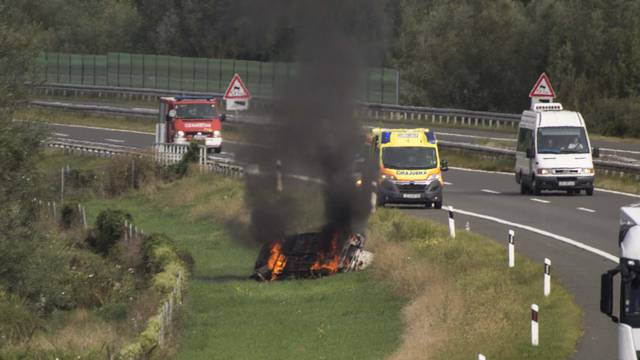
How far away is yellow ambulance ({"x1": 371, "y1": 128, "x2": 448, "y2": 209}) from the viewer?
136ft

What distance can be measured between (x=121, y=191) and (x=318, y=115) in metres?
26.4

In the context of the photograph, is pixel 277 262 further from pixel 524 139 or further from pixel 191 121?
pixel 191 121

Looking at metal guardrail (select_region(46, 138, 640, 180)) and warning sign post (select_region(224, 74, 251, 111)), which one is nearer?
warning sign post (select_region(224, 74, 251, 111))

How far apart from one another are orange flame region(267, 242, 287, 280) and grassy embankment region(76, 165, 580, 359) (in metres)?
0.57

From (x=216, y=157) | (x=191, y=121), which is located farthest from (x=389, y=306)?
(x=191, y=121)

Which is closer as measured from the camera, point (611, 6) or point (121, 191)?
point (121, 191)

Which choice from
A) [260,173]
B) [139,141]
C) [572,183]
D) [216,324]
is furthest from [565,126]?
[139,141]

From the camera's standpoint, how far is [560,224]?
38.2 m

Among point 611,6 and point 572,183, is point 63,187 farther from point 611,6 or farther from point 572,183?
point 611,6

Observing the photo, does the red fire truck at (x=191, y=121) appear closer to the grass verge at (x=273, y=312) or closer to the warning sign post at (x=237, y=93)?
the warning sign post at (x=237, y=93)

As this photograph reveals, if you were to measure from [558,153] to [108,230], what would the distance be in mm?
14409

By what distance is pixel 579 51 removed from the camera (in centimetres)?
7438

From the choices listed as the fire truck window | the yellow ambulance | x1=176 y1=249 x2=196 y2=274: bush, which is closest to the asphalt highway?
the yellow ambulance

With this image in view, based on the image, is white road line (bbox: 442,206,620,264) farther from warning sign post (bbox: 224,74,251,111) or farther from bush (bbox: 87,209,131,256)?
bush (bbox: 87,209,131,256)
